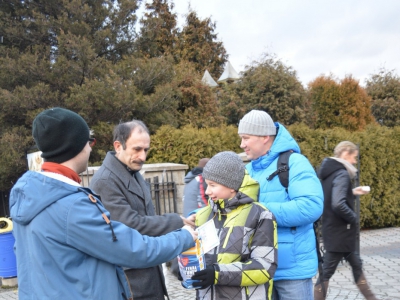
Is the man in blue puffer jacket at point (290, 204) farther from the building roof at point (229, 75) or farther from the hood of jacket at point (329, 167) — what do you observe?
the building roof at point (229, 75)

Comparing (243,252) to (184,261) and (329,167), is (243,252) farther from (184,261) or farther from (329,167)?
(329,167)

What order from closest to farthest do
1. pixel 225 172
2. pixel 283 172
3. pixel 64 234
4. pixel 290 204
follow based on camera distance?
1. pixel 64 234
2. pixel 225 172
3. pixel 290 204
4. pixel 283 172

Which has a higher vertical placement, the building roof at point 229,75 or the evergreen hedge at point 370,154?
the building roof at point 229,75

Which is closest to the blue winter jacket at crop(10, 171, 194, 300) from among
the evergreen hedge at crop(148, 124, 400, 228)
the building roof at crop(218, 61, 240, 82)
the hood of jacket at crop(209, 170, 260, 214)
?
the hood of jacket at crop(209, 170, 260, 214)

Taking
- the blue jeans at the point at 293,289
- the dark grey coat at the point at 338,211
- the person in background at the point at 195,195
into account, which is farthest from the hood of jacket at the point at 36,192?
the dark grey coat at the point at 338,211

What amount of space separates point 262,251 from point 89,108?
1070 centimetres

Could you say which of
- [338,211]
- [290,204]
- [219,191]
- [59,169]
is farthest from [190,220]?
[338,211]

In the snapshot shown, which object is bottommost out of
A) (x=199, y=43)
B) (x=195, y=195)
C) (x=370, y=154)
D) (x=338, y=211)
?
(x=338, y=211)

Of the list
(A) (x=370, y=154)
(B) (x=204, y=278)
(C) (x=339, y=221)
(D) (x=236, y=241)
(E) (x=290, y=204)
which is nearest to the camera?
(B) (x=204, y=278)

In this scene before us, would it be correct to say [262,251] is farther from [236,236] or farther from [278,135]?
[278,135]

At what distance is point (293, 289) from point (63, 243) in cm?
164

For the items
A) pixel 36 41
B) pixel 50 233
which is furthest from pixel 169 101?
pixel 50 233

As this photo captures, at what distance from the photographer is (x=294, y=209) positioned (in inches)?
105

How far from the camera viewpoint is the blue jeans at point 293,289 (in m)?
2.70
